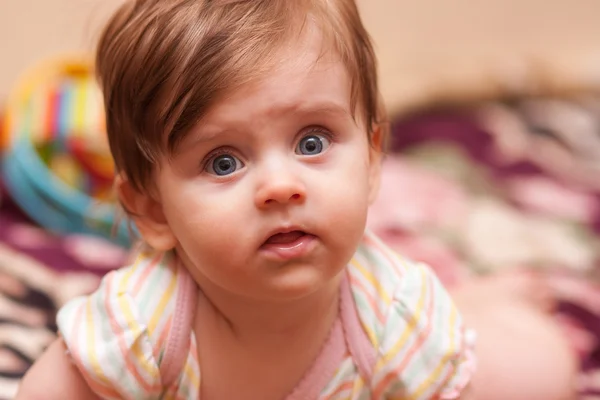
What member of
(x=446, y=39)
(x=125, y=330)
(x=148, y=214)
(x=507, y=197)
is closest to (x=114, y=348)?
(x=125, y=330)

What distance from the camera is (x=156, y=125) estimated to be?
0.71m

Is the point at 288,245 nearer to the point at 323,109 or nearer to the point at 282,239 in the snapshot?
the point at 282,239

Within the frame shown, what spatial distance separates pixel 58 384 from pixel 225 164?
296 millimetres

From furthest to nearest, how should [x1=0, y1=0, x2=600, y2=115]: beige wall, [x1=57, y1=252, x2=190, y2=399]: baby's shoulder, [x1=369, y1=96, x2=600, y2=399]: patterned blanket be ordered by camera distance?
[x1=0, y1=0, x2=600, y2=115]: beige wall, [x1=369, y1=96, x2=600, y2=399]: patterned blanket, [x1=57, y1=252, x2=190, y2=399]: baby's shoulder

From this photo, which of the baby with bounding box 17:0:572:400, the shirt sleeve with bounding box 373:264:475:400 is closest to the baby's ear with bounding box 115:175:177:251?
the baby with bounding box 17:0:572:400

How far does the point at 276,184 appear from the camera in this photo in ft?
2.19

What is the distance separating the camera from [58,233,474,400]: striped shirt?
792 millimetres

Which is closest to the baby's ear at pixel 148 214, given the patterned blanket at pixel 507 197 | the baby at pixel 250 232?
the baby at pixel 250 232

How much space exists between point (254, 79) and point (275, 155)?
0.06 m

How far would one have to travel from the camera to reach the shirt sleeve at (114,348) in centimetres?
78

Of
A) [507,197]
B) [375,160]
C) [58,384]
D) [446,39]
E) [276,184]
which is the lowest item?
[58,384]

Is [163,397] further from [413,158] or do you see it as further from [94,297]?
[413,158]

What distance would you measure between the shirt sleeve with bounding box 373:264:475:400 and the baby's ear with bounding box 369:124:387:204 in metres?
0.10

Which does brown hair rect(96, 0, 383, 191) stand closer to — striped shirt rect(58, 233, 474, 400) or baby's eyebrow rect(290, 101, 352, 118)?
baby's eyebrow rect(290, 101, 352, 118)
